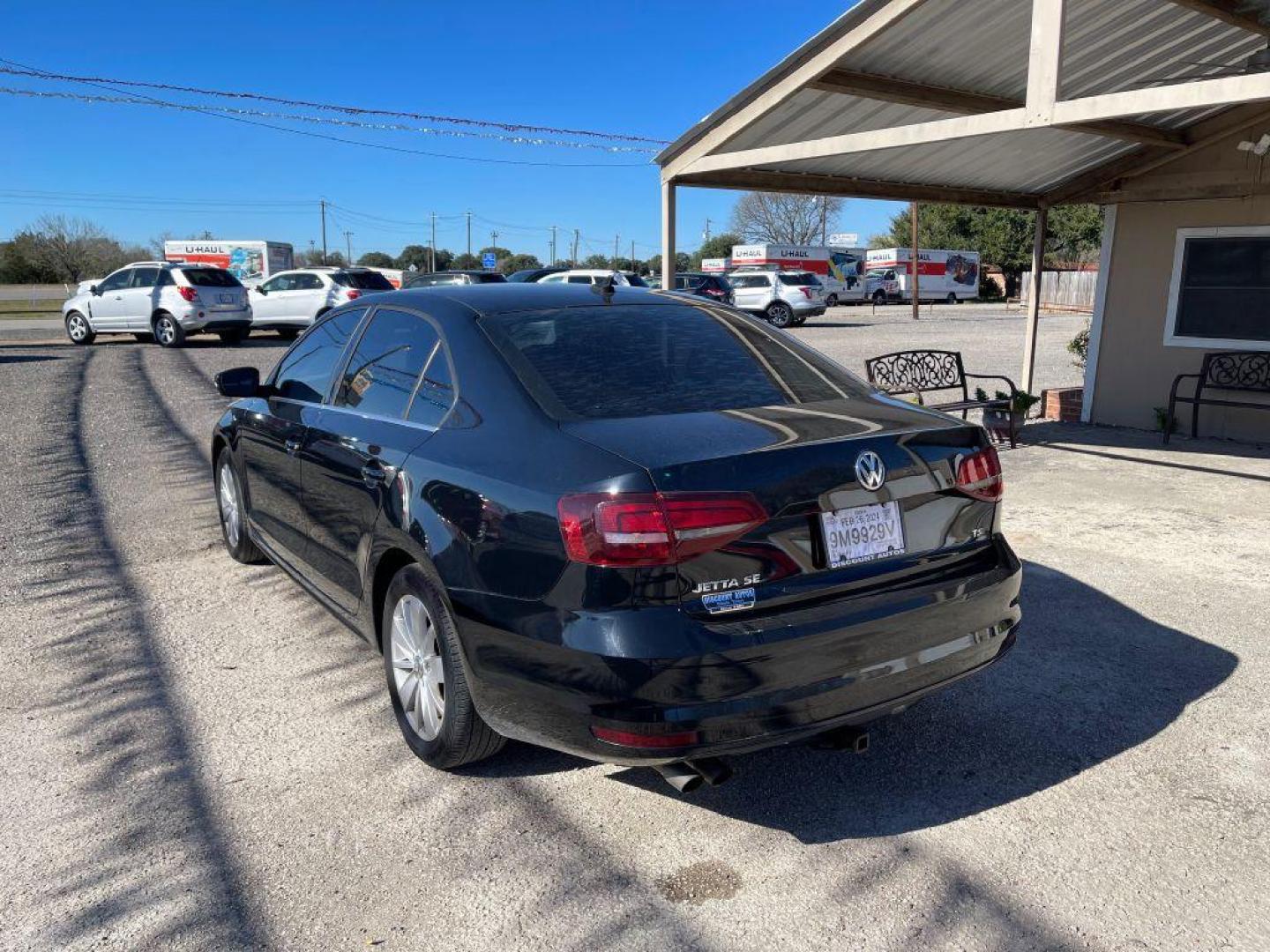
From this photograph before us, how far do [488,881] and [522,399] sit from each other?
4.62ft

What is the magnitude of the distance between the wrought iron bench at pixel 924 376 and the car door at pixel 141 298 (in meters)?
16.6

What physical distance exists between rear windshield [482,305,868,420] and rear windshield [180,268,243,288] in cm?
1863

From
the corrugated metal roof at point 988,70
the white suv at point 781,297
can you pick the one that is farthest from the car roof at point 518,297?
the white suv at point 781,297

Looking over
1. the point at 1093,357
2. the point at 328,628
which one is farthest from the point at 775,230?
the point at 328,628

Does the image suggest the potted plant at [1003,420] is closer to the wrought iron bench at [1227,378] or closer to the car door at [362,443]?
the wrought iron bench at [1227,378]

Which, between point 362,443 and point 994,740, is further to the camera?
point 362,443

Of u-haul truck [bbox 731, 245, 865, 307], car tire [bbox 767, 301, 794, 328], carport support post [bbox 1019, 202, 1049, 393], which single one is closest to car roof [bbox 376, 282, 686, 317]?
carport support post [bbox 1019, 202, 1049, 393]

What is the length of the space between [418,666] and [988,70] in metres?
7.13

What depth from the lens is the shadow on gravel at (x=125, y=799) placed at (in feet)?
8.16

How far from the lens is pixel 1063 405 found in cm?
1072

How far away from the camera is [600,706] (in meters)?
2.50

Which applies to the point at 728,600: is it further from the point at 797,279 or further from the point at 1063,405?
the point at 797,279

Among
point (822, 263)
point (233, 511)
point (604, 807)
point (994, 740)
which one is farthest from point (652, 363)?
point (822, 263)

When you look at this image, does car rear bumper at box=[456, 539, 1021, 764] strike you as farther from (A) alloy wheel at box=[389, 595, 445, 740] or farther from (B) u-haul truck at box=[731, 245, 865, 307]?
(B) u-haul truck at box=[731, 245, 865, 307]
